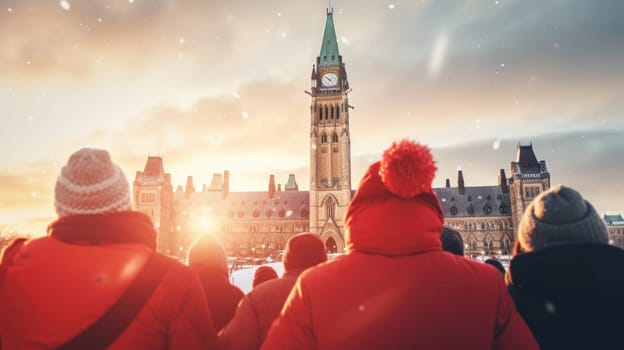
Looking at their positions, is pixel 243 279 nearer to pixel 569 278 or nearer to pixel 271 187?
pixel 569 278

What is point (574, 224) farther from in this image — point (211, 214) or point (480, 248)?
point (211, 214)

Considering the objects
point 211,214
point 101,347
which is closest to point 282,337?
point 101,347

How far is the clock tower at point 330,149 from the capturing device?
173 ft

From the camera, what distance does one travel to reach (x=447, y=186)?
6900 cm

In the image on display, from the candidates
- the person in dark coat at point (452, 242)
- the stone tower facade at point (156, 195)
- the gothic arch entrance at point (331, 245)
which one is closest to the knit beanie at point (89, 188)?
the person in dark coat at point (452, 242)

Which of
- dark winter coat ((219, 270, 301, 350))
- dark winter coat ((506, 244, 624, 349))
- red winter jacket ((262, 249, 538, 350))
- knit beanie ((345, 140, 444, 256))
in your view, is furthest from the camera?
dark winter coat ((219, 270, 301, 350))

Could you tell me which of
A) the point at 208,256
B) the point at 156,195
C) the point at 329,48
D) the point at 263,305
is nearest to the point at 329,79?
the point at 329,48

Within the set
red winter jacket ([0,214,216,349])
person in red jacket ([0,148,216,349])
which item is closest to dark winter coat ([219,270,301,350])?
person in red jacket ([0,148,216,349])

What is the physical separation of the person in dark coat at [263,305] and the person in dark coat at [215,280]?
856 millimetres

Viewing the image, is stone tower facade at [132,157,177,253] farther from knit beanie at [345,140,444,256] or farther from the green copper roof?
knit beanie at [345,140,444,256]

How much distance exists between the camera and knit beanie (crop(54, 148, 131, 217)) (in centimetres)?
245

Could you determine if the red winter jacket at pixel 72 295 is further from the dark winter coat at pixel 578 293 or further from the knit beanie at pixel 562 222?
the knit beanie at pixel 562 222

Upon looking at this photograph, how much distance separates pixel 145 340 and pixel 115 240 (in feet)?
2.07

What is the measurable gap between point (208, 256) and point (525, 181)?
2463 inches
